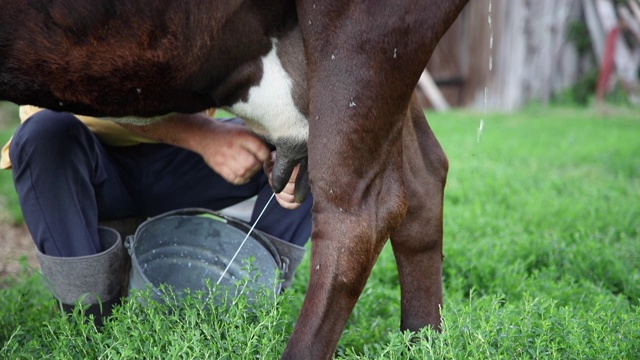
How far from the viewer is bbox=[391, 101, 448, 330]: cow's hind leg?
8.48 feet

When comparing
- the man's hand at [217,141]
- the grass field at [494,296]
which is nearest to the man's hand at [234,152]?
the man's hand at [217,141]

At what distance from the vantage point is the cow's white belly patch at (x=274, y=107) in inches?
91.4

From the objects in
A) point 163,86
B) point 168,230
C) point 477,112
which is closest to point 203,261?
point 168,230

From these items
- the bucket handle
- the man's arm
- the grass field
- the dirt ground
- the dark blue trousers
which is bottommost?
the dirt ground

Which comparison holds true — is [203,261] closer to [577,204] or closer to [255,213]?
[255,213]

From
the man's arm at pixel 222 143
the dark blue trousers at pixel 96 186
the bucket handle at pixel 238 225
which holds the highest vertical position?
the man's arm at pixel 222 143

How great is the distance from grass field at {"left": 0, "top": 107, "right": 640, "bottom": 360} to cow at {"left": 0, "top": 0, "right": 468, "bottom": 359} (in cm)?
28

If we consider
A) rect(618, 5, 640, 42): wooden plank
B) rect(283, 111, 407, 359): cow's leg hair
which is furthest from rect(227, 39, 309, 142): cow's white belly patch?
rect(618, 5, 640, 42): wooden plank

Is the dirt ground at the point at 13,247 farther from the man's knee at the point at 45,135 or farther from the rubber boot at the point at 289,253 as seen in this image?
the rubber boot at the point at 289,253

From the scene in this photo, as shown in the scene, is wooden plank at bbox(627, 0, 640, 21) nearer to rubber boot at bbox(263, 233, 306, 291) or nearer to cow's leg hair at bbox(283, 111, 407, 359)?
rubber boot at bbox(263, 233, 306, 291)

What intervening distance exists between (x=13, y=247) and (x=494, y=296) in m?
3.12

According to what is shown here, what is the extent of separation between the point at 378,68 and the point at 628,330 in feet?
3.54

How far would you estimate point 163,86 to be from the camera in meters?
2.26

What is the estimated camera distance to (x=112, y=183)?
290 cm
